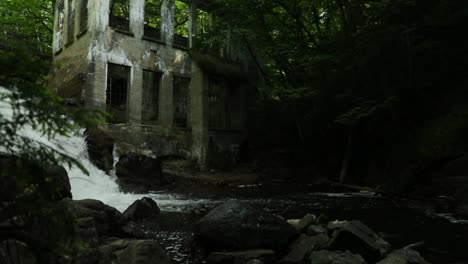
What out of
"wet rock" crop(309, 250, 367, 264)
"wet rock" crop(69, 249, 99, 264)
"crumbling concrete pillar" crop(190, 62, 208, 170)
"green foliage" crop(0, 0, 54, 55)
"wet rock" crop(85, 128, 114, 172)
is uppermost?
"green foliage" crop(0, 0, 54, 55)

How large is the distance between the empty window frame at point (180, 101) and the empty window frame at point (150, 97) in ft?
3.87

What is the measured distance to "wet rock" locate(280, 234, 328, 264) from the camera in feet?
17.5

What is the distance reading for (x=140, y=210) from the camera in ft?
26.6

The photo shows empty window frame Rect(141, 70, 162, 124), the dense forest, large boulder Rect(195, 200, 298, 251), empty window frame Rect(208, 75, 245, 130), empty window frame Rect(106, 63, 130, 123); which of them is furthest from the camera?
empty window frame Rect(141, 70, 162, 124)

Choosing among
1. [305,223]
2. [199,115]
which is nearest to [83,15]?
[199,115]

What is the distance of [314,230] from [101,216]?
353cm

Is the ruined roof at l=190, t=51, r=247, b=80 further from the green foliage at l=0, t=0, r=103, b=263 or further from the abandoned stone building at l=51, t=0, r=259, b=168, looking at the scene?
the green foliage at l=0, t=0, r=103, b=263

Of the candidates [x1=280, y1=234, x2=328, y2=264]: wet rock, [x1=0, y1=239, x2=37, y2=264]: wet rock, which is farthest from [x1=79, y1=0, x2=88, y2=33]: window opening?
[x1=0, y1=239, x2=37, y2=264]: wet rock

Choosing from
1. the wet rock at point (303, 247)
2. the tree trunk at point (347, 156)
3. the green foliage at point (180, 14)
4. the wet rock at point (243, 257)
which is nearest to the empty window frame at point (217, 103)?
the green foliage at point (180, 14)

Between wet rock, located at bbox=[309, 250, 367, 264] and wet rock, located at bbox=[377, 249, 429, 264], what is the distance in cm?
36

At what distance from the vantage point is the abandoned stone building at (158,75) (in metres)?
17.8

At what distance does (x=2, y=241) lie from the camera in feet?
9.59

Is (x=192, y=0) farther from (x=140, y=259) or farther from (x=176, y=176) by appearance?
(x=140, y=259)

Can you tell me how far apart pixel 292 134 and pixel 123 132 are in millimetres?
A: 9288
